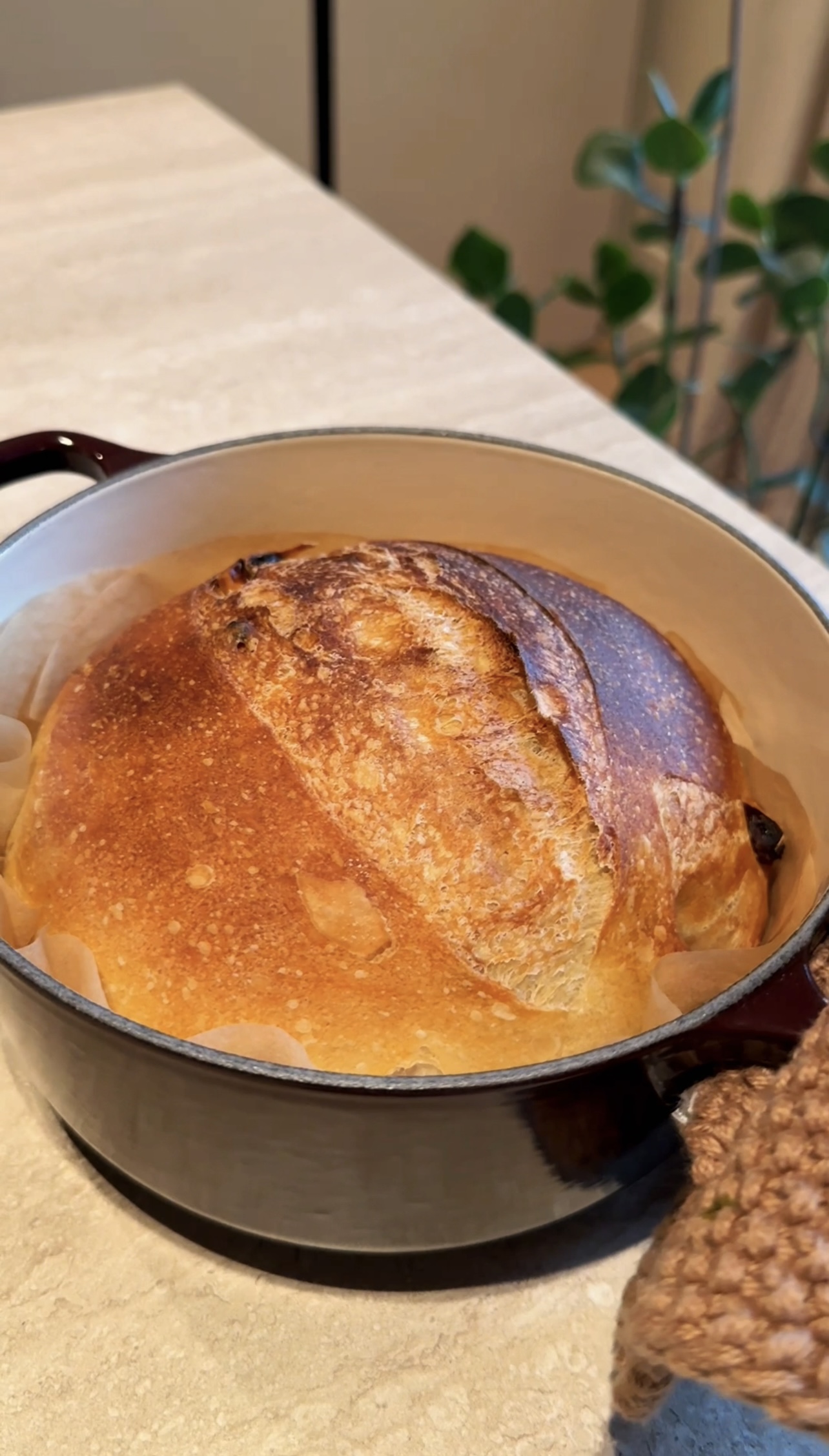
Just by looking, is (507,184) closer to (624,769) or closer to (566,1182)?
(624,769)

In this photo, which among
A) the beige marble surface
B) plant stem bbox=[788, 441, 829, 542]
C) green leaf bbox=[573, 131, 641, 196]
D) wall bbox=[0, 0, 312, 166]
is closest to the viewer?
the beige marble surface

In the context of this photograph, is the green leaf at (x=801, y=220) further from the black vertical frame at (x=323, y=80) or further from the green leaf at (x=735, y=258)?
the black vertical frame at (x=323, y=80)

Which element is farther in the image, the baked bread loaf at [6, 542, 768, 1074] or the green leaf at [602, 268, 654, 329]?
the green leaf at [602, 268, 654, 329]

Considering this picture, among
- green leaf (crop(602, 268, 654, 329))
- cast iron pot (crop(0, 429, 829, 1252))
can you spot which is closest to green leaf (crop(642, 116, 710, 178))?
green leaf (crop(602, 268, 654, 329))

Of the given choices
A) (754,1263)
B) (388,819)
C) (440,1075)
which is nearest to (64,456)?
(388,819)

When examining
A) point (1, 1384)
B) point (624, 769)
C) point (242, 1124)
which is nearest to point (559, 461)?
point (624, 769)

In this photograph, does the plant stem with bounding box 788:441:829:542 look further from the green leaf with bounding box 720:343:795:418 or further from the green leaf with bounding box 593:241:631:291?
the green leaf with bounding box 593:241:631:291

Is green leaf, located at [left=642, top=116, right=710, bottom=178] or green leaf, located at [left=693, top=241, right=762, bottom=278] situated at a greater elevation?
green leaf, located at [left=642, top=116, right=710, bottom=178]
